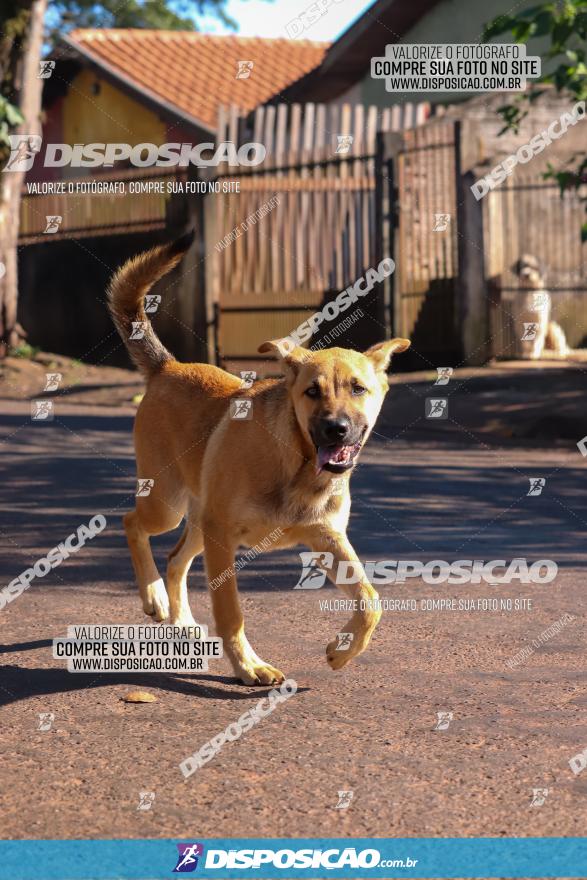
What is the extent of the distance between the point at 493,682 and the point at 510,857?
1833 mm

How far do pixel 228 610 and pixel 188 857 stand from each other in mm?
1870

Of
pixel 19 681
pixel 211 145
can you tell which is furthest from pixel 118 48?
pixel 19 681

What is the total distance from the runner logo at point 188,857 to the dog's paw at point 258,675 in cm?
165

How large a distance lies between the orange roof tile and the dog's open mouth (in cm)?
2452

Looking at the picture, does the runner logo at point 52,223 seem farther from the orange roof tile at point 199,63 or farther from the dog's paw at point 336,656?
the dog's paw at point 336,656

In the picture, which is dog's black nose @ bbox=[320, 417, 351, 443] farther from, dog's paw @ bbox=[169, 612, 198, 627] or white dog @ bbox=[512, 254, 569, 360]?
white dog @ bbox=[512, 254, 569, 360]

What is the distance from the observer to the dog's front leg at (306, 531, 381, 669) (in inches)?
215

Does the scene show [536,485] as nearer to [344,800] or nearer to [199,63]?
[344,800]

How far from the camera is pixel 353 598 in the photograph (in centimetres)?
561

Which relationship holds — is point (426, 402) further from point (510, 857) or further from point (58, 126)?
point (58, 126)

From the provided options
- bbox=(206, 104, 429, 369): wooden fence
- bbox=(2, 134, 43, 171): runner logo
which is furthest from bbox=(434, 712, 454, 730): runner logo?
bbox=(2, 134, 43, 171): runner logo

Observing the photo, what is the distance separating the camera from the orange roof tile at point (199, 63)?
3083 centimetres

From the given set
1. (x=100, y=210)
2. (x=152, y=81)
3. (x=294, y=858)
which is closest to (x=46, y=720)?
(x=294, y=858)

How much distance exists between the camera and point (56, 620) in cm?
658
